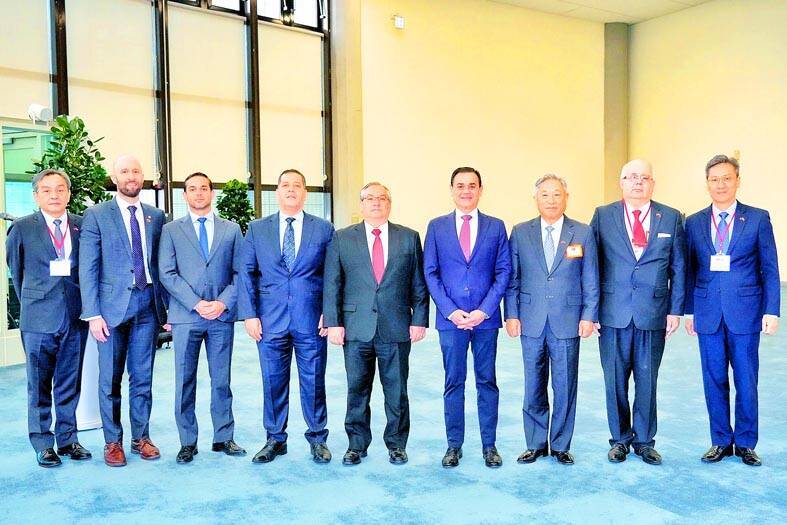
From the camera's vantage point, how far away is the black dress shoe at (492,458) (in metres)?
3.78

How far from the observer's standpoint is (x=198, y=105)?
10.5m

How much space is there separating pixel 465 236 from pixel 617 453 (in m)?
1.41

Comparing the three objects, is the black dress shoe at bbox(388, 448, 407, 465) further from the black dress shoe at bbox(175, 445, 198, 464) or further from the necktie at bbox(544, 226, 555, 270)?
the necktie at bbox(544, 226, 555, 270)

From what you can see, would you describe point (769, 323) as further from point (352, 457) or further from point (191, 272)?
point (191, 272)

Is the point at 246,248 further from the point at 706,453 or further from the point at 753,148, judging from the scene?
the point at 753,148

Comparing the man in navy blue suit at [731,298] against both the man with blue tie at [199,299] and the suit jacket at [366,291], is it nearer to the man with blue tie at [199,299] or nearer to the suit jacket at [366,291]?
the suit jacket at [366,291]

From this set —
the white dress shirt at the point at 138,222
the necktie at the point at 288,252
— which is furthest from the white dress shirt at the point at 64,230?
the necktie at the point at 288,252

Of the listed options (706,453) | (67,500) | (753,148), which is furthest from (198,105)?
(753,148)

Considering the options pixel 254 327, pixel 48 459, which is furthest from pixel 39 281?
pixel 254 327

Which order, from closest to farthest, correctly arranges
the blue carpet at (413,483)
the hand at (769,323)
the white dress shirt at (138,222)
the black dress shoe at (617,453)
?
the blue carpet at (413,483), the hand at (769,323), the black dress shoe at (617,453), the white dress shirt at (138,222)

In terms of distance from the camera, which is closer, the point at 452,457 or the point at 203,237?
the point at 452,457

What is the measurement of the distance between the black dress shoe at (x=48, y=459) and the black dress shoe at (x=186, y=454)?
62 cm

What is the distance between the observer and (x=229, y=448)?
401 centimetres

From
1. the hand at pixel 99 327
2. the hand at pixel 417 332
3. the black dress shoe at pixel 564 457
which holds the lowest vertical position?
the black dress shoe at pixel 564 457
